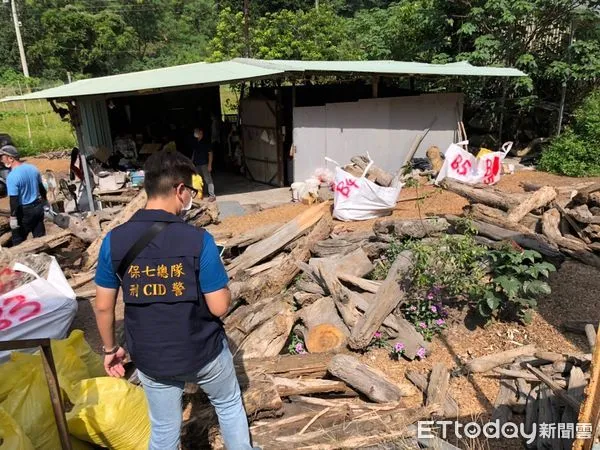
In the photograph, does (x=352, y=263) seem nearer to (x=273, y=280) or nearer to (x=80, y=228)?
(x=273, y=280)

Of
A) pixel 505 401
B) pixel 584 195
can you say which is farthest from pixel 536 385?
pixel 584 195

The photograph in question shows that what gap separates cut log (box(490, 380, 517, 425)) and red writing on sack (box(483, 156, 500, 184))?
724cm

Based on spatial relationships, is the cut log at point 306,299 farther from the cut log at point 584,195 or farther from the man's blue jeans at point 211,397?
the cut log at point 584,195

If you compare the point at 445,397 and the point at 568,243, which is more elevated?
the point at 568,243

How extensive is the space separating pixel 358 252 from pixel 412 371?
168 cm

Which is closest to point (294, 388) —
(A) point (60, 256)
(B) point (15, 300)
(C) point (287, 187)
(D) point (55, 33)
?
(B) point (15, 300)

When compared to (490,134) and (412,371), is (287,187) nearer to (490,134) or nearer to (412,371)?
(490,134)

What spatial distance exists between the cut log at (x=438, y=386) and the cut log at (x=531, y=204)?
3.28 metres

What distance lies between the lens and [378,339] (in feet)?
14.8

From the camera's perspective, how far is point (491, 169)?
10.3 m

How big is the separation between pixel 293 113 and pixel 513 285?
722 cm

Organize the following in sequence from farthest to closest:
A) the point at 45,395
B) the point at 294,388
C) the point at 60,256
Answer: the point at 60,256 → the point at 294,388 → the point at 45,395

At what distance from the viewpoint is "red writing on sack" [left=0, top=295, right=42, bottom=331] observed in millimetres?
4023

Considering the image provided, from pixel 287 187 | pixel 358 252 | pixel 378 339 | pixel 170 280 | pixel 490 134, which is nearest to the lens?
pixel 170 280
